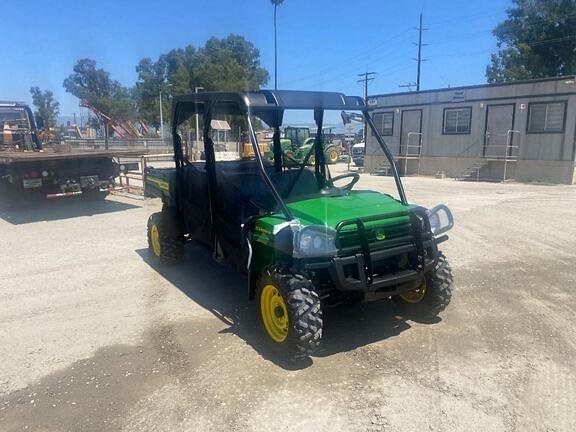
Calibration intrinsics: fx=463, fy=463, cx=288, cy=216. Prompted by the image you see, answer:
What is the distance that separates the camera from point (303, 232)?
145 inches

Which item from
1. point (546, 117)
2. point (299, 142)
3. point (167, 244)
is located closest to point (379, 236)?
point (299, 142)

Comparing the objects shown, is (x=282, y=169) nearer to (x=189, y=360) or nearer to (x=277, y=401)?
(x=189, y=360)

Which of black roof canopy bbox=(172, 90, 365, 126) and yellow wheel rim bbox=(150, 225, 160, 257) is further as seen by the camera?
yellow wheel rim bbox=(150, 225, 160, 257)

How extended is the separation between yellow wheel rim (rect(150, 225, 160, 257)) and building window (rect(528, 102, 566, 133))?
1742 centimetres

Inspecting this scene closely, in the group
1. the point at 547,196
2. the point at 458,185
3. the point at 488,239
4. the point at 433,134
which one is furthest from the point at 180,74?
the point at 488,239

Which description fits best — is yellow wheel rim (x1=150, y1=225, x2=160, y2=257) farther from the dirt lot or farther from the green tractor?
the green tractor

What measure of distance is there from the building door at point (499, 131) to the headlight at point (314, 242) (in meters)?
18.2

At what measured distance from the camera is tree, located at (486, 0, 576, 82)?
3350 cm

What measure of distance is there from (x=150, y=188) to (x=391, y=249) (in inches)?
176

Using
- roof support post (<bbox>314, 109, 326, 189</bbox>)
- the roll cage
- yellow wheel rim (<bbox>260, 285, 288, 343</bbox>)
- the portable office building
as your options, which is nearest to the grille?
the roll cage

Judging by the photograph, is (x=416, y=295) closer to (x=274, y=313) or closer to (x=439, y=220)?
(x=439, y=220)

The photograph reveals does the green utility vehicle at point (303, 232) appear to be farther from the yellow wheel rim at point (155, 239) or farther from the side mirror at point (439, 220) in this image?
the yellow wheel rim at point (155, 239)

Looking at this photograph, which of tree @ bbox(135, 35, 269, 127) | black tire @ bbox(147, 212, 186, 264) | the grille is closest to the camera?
the grille

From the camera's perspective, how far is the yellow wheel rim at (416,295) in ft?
15.0
